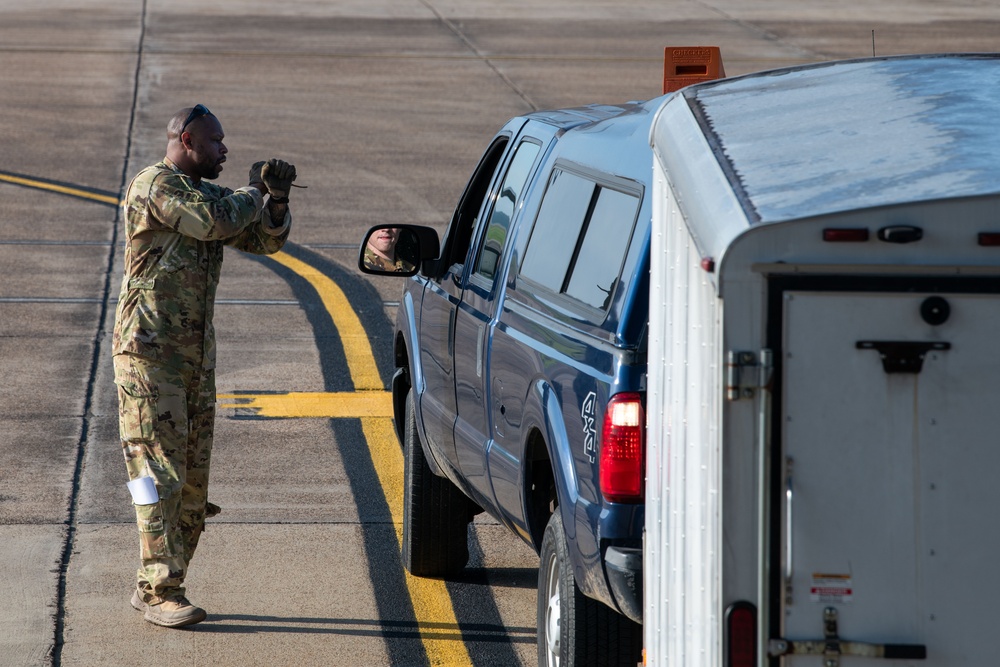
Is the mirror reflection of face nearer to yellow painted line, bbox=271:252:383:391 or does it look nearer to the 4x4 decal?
the 4x4 decal

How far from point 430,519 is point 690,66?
2.57 m

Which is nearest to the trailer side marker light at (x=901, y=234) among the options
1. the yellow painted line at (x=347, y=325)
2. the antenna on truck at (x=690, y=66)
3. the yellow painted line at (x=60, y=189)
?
the antenna on truck at (x=690, y=66)

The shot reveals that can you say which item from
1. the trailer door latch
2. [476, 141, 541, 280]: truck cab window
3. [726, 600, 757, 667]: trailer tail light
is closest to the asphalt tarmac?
[476, 141, 541, 280]: truck cab window

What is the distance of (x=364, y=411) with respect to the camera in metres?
9.73

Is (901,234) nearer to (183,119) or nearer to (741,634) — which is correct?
(741,634)

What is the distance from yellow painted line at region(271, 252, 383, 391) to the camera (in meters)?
10.5

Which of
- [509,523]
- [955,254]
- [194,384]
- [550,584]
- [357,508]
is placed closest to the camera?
[955,254]

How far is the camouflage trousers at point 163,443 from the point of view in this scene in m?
6.18

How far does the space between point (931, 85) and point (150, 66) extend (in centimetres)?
2220

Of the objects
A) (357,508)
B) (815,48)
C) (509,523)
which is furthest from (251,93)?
(509,523)

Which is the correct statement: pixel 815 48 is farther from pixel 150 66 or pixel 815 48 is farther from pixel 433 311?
pixel 433 311

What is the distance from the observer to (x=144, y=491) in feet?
20.3

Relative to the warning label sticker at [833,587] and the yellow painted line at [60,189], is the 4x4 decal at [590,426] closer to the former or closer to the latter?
the warning label sticker at [833,587]

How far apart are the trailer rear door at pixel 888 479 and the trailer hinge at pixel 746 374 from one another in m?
0.05
